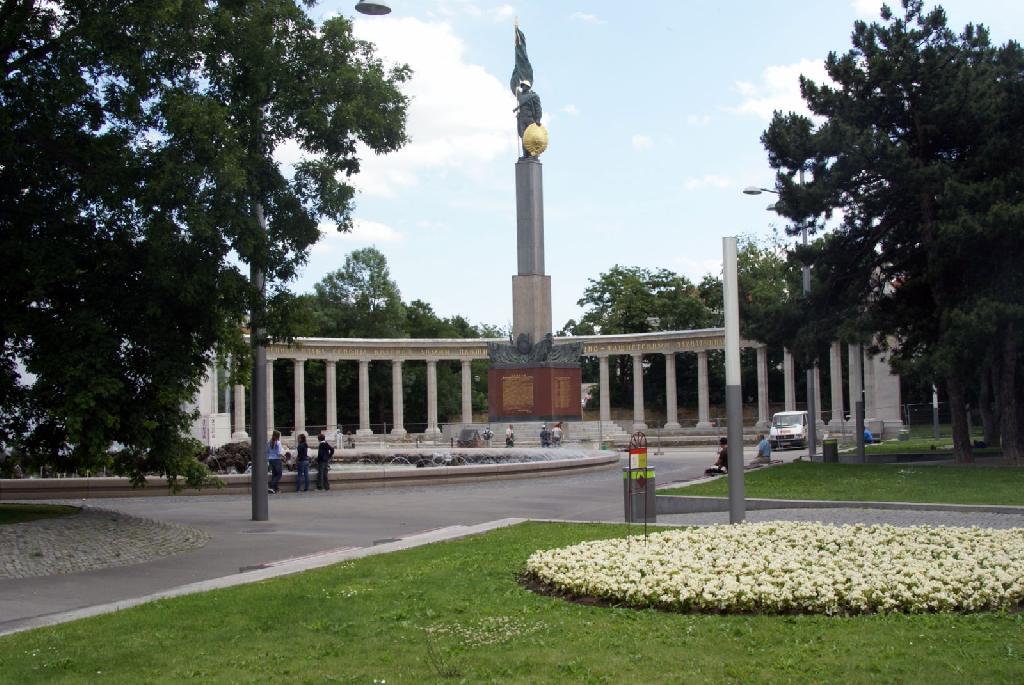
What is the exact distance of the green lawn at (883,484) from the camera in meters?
22.3

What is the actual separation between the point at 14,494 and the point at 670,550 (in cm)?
2194

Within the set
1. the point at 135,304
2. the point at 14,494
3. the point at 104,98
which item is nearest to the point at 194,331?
the point at 135,304

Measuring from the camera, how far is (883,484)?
84.2ft

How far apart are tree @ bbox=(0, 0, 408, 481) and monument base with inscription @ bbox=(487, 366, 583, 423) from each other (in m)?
29.9

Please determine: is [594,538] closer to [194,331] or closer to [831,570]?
[831,570]

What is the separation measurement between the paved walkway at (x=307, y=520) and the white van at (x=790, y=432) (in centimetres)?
2402

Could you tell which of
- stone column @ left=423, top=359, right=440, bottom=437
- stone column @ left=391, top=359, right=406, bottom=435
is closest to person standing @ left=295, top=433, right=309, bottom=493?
stone column @ left=423, top=359, right=440, bottom=437

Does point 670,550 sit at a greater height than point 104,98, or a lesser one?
lesser

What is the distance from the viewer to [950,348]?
28.9m

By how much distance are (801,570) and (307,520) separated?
45.3 ft

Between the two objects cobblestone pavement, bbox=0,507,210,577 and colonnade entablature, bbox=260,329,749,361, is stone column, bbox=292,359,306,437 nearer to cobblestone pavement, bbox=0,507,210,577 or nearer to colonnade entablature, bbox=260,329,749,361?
colonnade entablature, bbox=260,329,749,361

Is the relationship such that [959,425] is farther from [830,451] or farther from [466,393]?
[466,393]

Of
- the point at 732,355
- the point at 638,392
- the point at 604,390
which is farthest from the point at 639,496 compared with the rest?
the point at 604,390

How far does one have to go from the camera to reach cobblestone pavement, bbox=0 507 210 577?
→ 52.1 ft
